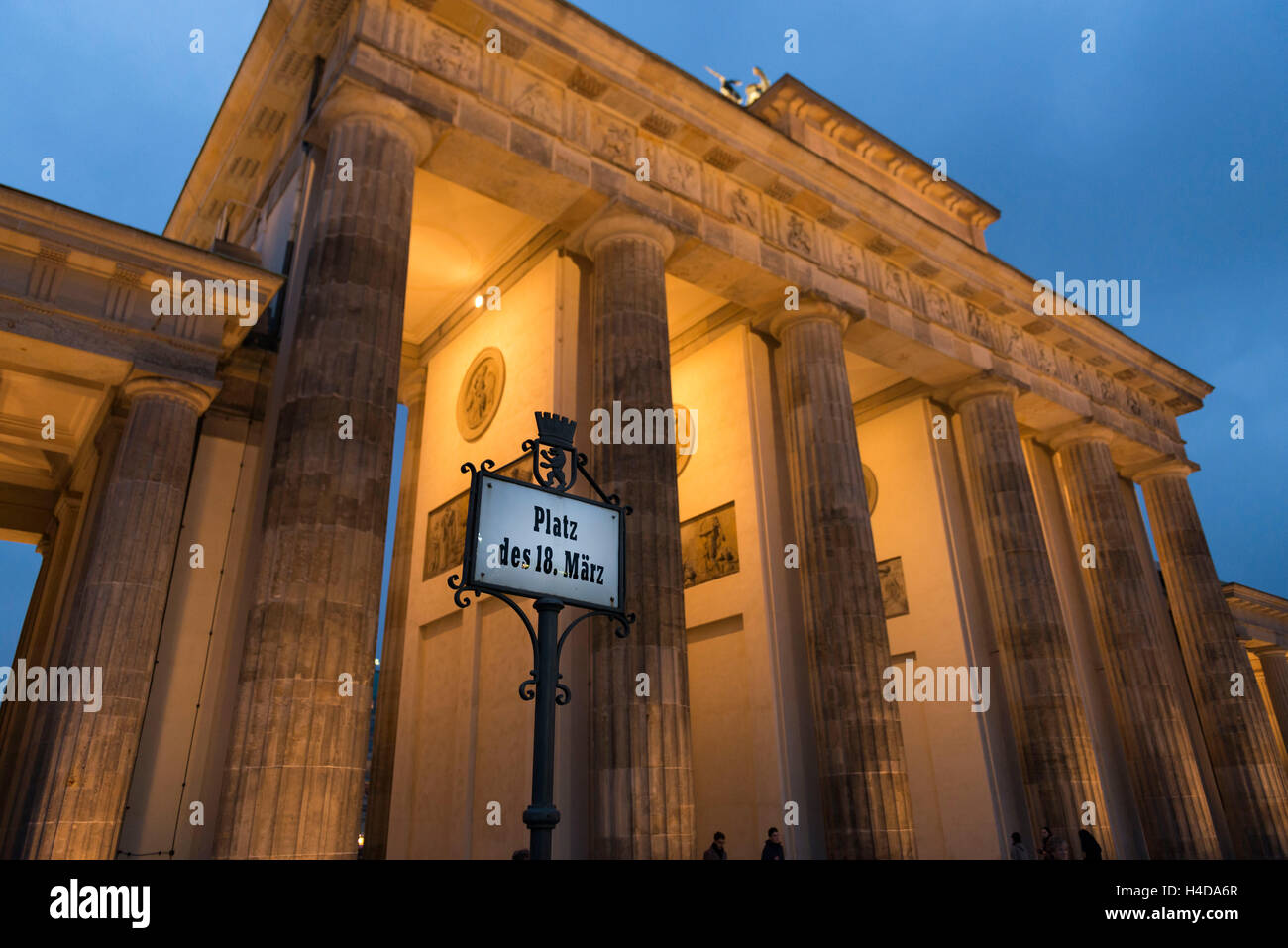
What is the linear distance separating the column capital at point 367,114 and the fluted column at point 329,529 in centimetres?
3

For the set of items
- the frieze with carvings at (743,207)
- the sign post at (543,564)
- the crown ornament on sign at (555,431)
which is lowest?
the sign post at (543,564)

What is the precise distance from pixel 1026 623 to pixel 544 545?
15.0 m

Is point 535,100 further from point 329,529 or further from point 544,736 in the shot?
point 544,736

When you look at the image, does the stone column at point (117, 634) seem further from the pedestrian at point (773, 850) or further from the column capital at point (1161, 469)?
the column capital at point (1161, 469)

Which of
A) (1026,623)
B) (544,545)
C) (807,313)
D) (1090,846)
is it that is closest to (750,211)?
(807,313)

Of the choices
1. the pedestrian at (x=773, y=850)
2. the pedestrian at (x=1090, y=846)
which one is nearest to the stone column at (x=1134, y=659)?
the pedestrian at (x=1090, y=846)

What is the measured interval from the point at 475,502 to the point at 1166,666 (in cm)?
1963

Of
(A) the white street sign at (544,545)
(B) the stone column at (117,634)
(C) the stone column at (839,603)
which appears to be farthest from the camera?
(C) the stone column at (839,603)

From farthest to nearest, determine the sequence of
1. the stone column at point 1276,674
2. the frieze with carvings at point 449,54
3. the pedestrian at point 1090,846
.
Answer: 1. the stone column at point 1276,674
2. the frieze with carvings at point 449,54
3. the pedestrian at point 1090,846

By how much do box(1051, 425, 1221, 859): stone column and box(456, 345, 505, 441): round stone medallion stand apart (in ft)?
47.2

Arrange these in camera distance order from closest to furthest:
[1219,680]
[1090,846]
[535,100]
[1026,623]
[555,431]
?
[555,431] → [1090,846] → [535,100] → [1026,623] → [1219,680]

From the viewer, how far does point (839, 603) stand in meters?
13.1

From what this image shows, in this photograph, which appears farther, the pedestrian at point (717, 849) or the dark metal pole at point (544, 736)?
the pedestrian at point (717, 849)

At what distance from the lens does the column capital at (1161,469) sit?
2225 cm
